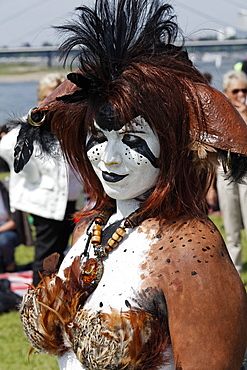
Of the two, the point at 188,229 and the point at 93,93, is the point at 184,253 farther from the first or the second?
the point at 93,93

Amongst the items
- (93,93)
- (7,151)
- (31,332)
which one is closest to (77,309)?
(31,332)

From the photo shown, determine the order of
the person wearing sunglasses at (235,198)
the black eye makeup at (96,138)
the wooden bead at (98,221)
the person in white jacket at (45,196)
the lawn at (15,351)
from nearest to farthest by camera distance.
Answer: the black eye makeup at (96,138) < the wooden bead at (98,221) < the lawn at (15,351) < the person in white jacket at (45,196) < the person wearing sunglasses at (235,198)

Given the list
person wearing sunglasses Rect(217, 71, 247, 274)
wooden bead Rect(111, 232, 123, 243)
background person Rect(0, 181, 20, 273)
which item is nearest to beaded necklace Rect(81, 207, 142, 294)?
wooden bead Rect(111, 232, 123, 243)

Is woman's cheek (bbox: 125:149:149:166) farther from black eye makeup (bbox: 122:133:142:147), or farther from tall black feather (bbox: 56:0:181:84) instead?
tall black feather (bbox: 56:0:181:84)

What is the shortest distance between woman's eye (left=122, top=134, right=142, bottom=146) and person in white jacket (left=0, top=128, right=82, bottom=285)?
7.40ft

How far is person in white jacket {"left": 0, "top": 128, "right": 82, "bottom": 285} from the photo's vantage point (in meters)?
4.29

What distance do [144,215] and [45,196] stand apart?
7.73 ft

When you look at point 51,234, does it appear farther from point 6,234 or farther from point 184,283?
point 184,283

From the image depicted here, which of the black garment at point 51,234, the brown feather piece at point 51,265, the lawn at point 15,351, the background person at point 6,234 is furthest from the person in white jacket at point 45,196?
the brown feather piece at point 51,265

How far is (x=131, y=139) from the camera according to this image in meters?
1.95

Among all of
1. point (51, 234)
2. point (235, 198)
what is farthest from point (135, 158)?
point (235, 198)

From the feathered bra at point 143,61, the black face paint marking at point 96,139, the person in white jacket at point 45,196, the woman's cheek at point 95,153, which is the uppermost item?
the feathered bra at point 143,61

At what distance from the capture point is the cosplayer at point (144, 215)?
182 cm

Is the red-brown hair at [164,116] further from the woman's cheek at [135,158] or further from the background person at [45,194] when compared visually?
the background person at [45,194]
